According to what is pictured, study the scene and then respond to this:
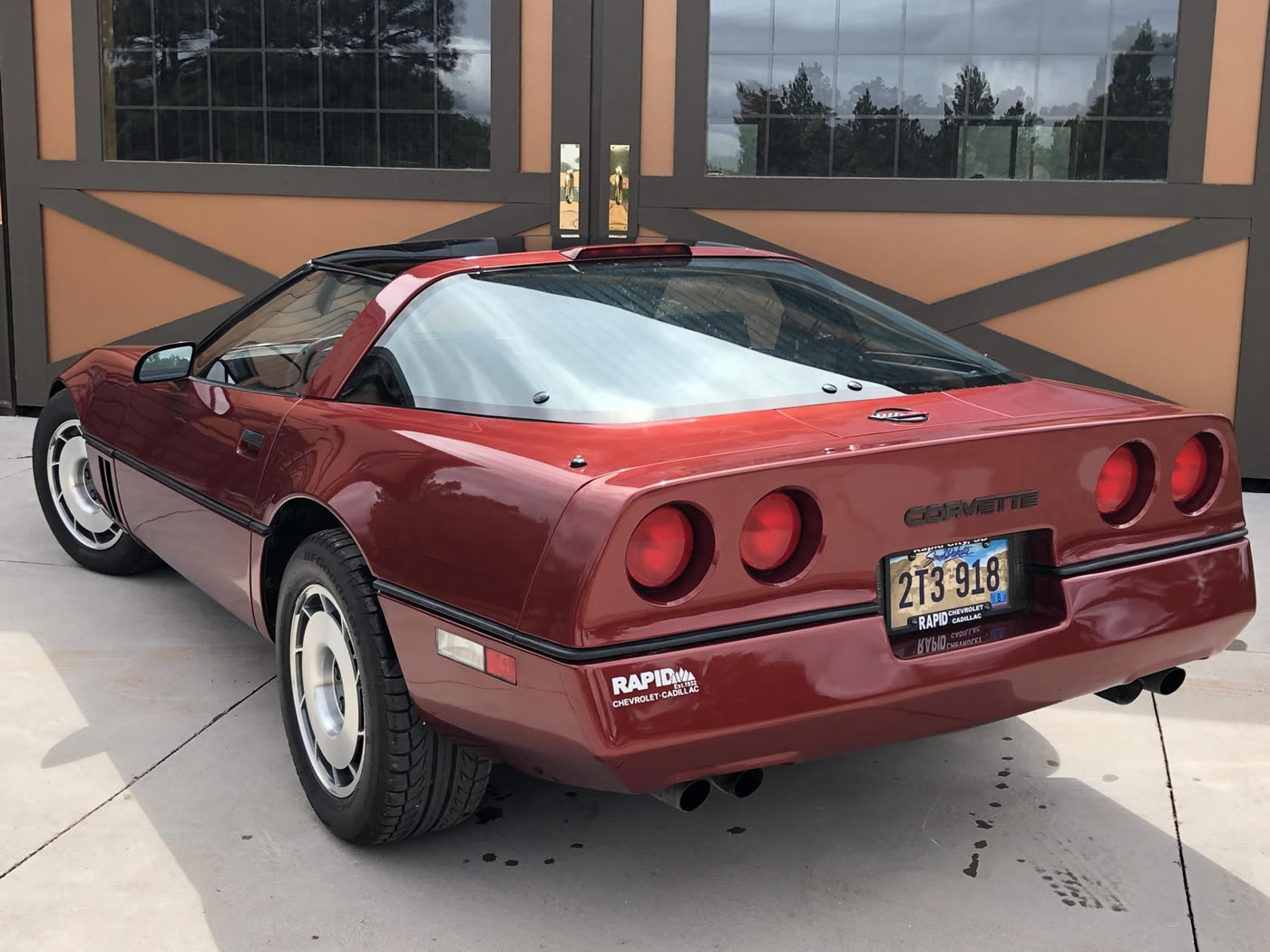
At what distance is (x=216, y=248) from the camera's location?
25.3ft

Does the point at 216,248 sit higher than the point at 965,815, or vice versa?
the point at 216,248

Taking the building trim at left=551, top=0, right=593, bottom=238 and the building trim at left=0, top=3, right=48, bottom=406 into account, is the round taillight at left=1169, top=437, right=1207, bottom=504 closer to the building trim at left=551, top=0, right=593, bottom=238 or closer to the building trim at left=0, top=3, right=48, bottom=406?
the building trim at left=551, top=0, right=593, bottom=238

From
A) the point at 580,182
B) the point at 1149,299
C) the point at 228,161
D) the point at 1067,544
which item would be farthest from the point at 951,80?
the point at 1067,544

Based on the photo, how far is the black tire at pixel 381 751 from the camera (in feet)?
8.95

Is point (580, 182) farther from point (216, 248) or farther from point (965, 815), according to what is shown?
point (965, 815)

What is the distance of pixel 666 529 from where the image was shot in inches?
91.3

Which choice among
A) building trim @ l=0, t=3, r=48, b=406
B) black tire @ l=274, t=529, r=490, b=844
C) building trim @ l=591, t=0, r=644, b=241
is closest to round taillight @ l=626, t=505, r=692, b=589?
black tire @ l=274, t=529, r=490, b=844

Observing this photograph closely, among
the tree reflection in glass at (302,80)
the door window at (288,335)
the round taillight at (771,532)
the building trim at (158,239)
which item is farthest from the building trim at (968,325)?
the round taillight at (771,532)

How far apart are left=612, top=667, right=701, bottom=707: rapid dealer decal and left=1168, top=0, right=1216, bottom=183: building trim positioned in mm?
5515

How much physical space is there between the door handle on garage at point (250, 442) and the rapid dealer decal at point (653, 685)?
4.90 feet

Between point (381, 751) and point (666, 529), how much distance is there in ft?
2.85

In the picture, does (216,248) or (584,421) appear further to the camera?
(216,248)

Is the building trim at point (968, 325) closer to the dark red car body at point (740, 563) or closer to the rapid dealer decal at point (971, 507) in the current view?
the dark red car body at point (740, 563)

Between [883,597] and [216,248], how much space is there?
6186 millimetres
